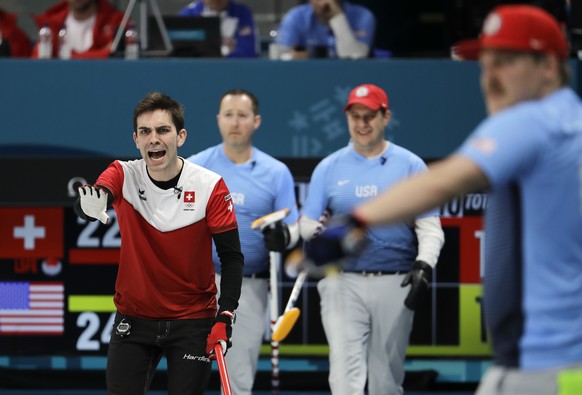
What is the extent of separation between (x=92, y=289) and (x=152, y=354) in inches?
131

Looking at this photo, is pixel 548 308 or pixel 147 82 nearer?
pixel 548 308

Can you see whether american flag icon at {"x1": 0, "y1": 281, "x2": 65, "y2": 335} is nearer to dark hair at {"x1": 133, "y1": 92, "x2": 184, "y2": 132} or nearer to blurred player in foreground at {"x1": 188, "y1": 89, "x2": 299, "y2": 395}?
blurred player in foreground at {"x1": 188, "y1": 89, "x2": 299, "y2": 395}

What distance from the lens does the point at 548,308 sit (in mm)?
2977

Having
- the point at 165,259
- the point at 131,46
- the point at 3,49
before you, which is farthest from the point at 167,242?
the point at 3,49

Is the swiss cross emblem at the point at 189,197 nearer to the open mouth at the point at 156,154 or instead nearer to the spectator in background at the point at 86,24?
the open mouth at the point at 156,154

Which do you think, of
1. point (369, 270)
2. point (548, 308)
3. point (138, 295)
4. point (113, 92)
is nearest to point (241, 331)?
point (369, 270)

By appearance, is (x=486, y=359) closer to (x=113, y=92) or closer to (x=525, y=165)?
(x=113, y=92)

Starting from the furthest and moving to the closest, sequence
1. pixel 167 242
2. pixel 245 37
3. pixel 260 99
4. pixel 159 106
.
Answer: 1. pixel 245 37
2. pixel 260 99
3. pixel 159 106
4. pixel 167 242

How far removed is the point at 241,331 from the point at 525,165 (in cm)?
423

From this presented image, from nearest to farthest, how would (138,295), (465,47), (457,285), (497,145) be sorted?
1. (497,145)
2. (465,47)
3. (138,295)
4. (457,285)

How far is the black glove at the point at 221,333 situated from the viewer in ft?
16.4

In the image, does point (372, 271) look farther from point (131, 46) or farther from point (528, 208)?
point (528, 208)

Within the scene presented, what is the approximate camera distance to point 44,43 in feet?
27.8

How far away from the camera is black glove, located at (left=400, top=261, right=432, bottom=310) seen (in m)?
6.26
